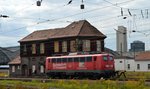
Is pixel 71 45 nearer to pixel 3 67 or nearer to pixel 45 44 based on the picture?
pixel 45 44

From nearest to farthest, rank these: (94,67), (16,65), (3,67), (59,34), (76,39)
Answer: (94,67)
(76,39)
(59,34)
(16,65)
(3,67)

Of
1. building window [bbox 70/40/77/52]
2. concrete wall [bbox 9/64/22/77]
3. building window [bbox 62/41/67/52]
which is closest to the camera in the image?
building window [bbox 70/40/77/52]

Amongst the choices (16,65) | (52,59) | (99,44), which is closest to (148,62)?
(99,44)

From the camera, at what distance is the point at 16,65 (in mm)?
84062

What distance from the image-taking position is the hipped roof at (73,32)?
71.4 m

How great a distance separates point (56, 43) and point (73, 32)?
4.28 meters

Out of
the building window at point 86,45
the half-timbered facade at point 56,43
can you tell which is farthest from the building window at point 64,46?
the building window at point 86,45

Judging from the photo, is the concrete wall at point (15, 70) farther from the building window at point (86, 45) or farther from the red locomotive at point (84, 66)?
the red locomotive at point (84, 66)

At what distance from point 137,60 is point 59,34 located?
99.1 feet

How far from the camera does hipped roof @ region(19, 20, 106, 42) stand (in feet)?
234

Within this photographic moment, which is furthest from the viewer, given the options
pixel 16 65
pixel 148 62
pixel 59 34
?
pixel 148 62

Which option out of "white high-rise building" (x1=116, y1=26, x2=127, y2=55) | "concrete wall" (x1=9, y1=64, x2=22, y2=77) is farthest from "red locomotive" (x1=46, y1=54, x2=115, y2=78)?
"concrete wall" (x1=9, y1=64, x2=22, y2=77)

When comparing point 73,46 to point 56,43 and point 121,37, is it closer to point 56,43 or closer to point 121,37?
point 56,43

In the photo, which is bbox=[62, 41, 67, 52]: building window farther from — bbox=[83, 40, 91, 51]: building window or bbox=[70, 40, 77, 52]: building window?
bbox=[83, 40, 91, 51]: building window
